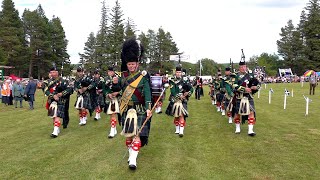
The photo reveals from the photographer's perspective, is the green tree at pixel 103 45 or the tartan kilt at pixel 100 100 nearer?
the tartan kilt at pixel 100 100

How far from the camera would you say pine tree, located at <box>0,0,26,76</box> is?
193ft

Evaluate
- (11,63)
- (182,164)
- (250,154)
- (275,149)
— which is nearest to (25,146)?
(182,164)

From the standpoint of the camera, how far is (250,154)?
27.5ft

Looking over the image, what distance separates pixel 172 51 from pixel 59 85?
248ft

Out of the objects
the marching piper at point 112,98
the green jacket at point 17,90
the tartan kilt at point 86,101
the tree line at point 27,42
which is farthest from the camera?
the tree line at point 27,42

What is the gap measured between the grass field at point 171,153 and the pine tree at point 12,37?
1996 inches

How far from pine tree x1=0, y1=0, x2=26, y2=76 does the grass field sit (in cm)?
5071

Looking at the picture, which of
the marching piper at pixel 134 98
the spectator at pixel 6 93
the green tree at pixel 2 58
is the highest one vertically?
the green tree at pixel 2 58

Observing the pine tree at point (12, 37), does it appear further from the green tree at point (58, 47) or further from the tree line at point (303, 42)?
the tree line at point (303, 42)

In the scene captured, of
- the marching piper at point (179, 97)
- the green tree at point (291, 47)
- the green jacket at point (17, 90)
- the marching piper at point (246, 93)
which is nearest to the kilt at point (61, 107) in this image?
the marching piper at point (179, 97)

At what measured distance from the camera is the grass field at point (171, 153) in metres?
6.90

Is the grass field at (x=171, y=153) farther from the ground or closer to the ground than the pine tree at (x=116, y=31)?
closer to the ground

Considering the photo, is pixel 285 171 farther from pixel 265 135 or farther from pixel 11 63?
pixel 11 63

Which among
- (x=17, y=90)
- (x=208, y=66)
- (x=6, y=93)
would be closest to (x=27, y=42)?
(x=6, y=93)
